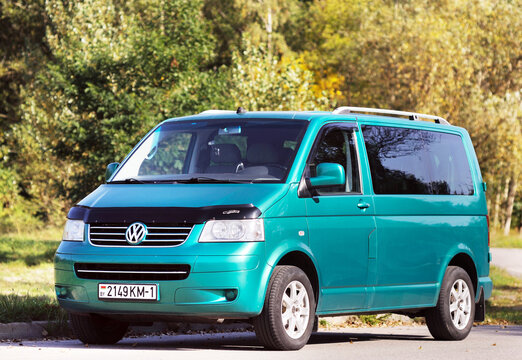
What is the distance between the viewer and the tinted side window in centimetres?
959

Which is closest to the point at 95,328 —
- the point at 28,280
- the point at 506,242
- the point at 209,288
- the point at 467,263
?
the point at 209,288

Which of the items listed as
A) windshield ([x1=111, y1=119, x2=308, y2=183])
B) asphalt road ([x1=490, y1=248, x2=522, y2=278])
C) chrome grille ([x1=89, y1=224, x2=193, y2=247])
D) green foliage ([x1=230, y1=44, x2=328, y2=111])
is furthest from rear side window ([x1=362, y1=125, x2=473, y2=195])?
green foliage ([x1=230, y1=44, x2=328, y2=111])

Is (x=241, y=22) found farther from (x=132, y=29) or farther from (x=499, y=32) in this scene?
(x=132, y=29)

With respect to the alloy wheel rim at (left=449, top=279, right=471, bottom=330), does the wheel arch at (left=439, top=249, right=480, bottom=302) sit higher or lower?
higher

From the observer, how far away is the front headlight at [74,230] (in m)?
8.98

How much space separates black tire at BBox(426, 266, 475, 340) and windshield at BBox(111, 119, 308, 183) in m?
2.71

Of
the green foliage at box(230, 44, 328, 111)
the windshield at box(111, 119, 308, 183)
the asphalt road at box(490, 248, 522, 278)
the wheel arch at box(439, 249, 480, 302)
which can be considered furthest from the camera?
the green foliage at box(230, 44, 328, 111)

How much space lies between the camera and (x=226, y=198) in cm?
862

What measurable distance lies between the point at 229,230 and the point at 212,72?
1858 cm

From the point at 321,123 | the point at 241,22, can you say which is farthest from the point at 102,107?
the point at 241,22

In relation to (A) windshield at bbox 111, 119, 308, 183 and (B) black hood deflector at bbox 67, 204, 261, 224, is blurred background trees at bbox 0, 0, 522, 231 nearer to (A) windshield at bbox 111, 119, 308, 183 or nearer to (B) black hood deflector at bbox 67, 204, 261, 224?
(A) windshield at bbox 111, 119, 308, 183

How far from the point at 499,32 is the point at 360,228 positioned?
3664cm

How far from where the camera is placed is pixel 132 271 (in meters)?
8.58

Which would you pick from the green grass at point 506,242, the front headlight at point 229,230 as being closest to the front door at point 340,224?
the front headlight at point 229,230
